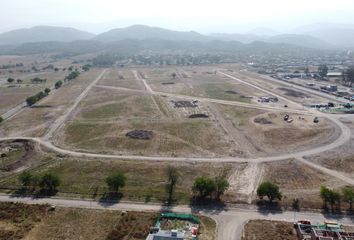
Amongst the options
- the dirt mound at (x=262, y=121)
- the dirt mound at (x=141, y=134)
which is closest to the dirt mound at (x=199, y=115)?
the dirt mound at (x=262, y=121)

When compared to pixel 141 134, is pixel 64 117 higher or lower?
lower

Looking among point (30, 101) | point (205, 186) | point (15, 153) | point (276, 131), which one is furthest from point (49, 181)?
point (30, 101)

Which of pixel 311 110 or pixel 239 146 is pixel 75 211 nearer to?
pixel 239 146

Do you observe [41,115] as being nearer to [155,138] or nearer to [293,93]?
[155,138]

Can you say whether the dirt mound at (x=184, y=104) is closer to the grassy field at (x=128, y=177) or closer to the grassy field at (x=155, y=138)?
the grassy field at (x=155, y=138)

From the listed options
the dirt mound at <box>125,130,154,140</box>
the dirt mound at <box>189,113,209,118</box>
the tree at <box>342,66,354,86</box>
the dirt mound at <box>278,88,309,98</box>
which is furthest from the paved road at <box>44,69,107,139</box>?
the tree at <box>342,66,354,86</box>
